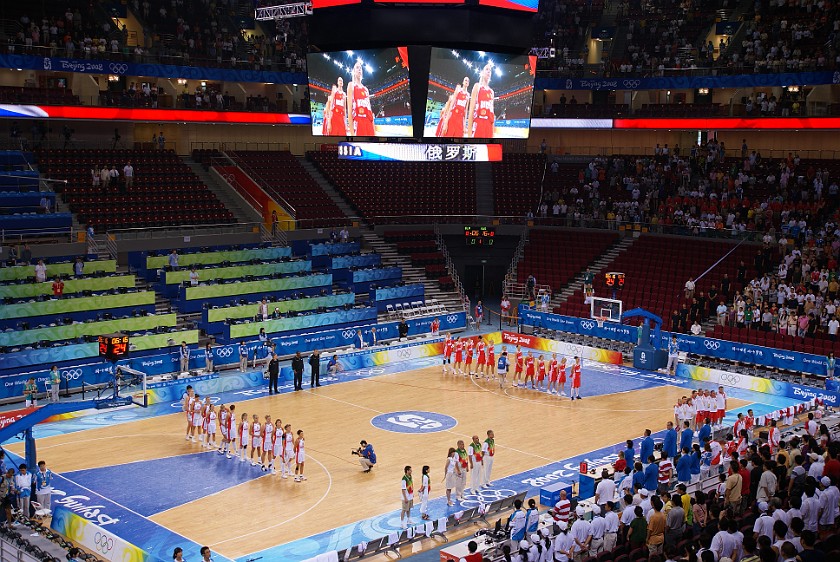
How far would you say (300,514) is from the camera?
22203mm

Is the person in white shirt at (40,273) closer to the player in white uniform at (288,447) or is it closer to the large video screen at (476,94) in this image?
the large video screen at (476,94)

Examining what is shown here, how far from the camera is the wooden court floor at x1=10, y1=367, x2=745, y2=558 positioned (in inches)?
863

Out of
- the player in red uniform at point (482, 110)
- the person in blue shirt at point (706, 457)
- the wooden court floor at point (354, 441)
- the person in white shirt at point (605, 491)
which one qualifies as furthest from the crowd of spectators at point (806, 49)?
the person in white shirt at point (605, 491)

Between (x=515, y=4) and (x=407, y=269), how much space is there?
17.1 meters

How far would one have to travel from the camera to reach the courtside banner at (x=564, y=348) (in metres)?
39.0

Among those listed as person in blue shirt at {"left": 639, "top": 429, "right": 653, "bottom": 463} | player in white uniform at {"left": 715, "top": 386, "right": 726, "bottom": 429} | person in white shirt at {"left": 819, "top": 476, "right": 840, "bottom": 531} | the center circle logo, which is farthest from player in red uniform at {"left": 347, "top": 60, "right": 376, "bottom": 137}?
person in white shirt at {"left": 819, "top": 476, "right": 840, "bottom": 531}

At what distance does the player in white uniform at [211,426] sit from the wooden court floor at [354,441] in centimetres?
45

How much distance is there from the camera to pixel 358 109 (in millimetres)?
35094

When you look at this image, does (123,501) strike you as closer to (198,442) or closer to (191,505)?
(191,505)

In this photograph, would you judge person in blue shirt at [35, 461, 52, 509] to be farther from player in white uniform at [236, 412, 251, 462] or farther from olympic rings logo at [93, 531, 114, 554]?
player in white uniform at [236, 412, 251, 462]

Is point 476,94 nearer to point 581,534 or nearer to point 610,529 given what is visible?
point 610,529

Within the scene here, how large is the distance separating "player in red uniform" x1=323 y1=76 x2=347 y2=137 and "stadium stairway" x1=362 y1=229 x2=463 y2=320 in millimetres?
12278

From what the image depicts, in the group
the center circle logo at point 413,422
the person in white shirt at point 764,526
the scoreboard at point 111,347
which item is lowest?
the center circle logo at point 413,422

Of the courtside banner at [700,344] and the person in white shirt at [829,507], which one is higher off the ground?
the person in white shirt at [829,507]
